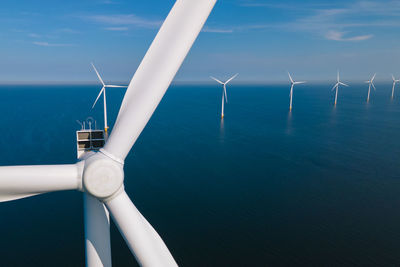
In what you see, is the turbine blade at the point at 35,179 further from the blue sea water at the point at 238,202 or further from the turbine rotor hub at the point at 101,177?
the blue sea water at the point at 238,202

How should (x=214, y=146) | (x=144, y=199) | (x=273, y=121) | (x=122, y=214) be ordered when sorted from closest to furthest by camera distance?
(x=122, y=214), (x=144, y=199), (x=214, y=146), (x=273, y=121)

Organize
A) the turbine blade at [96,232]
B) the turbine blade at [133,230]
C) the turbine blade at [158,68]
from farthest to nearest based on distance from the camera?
the turbine blade at [96,232], the turbine blade at [133,230], the turbine blade at [158,68]

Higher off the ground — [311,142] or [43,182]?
[43,182]

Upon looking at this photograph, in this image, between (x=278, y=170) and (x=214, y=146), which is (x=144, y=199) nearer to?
(x=278, y=170)

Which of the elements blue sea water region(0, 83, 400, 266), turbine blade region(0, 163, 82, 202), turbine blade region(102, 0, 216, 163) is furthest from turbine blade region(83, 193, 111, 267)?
blue sea water region(0, 83, 400, 266)

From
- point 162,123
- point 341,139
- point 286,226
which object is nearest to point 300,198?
point 286,226

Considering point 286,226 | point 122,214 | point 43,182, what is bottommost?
point 286,226

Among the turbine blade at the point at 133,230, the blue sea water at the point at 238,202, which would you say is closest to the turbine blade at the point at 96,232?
→ the turbine blade at the point at 133,230
